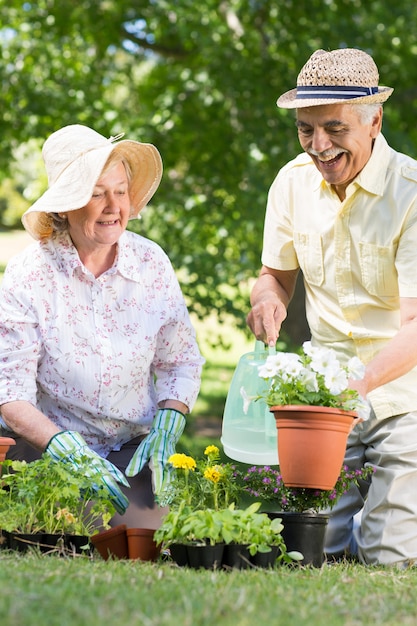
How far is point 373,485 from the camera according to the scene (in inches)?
163

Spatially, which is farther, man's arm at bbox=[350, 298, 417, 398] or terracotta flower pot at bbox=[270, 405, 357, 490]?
man's arm at bbox=[350, 298, 417, 398]

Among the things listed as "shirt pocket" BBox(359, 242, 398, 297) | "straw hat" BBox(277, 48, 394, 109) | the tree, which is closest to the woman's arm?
"shirt pocket" BBox(359, 242, 398, 297)

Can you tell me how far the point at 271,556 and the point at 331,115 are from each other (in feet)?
5.37

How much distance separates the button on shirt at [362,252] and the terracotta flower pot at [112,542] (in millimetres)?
1227

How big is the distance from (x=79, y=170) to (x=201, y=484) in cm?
133

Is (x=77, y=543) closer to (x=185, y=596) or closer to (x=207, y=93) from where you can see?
(x=185, y=596)

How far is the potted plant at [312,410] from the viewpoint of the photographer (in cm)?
334

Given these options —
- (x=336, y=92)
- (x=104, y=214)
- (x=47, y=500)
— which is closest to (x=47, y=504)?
(x=47, y=500)

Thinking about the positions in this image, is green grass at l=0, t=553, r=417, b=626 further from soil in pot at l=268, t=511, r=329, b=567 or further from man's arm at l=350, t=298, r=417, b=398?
man's arm at l=350, t=298, r=417, b=398

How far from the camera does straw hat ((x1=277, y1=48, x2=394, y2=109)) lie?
12.4 feet

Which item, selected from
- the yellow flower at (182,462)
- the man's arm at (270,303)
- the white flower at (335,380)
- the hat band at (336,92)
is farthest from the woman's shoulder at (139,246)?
the white flower at (335,380)

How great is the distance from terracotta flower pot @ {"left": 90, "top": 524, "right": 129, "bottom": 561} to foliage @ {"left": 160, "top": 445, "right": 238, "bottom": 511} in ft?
0.69

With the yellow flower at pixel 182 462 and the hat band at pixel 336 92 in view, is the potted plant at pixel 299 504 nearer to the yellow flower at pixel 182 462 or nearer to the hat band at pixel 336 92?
the yellow flower at pixel 182 462

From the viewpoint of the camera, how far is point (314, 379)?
3369 mm
